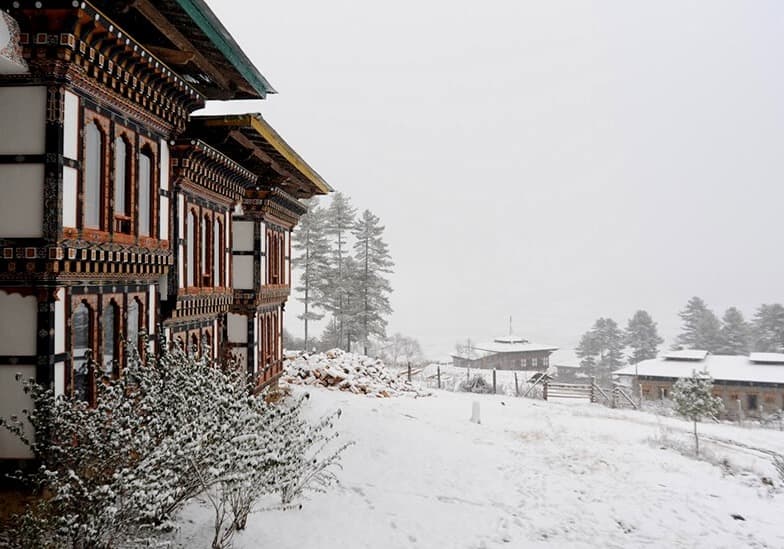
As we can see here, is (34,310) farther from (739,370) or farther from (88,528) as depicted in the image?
(739,370)

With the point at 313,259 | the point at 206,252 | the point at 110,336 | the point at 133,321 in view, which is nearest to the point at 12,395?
the point at 110,336

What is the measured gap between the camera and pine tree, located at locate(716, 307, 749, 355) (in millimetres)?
65625

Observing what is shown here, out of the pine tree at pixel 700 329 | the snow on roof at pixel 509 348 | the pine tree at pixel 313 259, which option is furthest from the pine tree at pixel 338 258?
the pine tree at pixel 700 329

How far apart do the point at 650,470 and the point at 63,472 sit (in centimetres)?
1572

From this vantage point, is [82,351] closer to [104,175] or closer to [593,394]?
[104,175]

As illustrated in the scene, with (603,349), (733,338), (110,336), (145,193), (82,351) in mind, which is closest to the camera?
(82,351)

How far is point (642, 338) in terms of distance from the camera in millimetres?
70562

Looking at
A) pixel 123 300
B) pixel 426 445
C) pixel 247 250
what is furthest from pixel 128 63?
pixel 426 445

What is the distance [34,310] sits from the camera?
7281 millimetres

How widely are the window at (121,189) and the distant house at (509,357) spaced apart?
6077 centimetres

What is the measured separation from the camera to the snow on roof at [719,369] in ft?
138

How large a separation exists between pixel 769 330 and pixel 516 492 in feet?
244

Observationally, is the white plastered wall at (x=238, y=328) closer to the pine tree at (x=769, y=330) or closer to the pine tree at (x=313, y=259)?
the pine tree at (x=313, y=259)

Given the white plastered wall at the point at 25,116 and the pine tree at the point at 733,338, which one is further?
the pine tree at the point at 733,338
